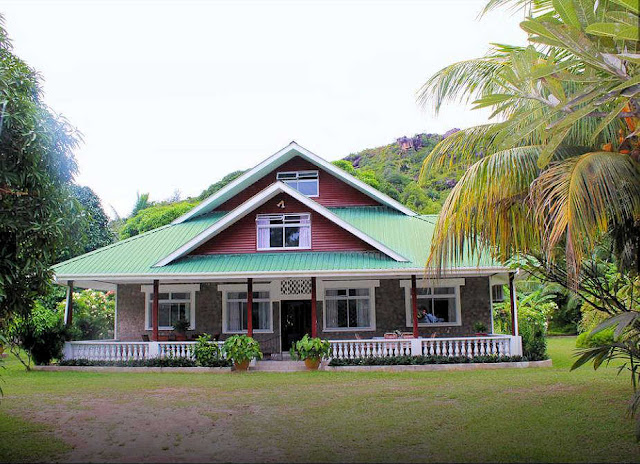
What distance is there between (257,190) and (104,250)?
5.43 meters

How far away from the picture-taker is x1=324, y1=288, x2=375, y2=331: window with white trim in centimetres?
2038

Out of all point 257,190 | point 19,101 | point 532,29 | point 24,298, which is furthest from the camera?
point 257,190

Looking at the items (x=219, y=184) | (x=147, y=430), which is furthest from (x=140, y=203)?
(x=147, y=430)

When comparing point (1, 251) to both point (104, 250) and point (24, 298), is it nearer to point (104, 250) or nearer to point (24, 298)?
point (24, 298)

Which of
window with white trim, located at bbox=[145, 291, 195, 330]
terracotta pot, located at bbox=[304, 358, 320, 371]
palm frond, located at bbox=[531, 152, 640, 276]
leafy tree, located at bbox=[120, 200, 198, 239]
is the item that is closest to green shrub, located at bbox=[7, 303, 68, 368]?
window with white trim, located at bbox=[145, 291, 195, 330]

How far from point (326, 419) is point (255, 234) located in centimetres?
1002

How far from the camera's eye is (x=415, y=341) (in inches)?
704

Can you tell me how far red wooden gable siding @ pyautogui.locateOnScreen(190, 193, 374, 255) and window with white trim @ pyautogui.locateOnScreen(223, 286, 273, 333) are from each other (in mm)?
1907

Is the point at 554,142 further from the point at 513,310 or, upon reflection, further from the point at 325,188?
the point at 325,188

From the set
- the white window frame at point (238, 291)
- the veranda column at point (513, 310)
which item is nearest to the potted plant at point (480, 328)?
the veranda column at point (513, 310)

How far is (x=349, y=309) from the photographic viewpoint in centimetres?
2045

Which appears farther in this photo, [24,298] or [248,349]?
[248,349]

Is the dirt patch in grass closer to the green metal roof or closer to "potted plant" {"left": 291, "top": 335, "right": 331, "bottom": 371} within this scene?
"potted plant" {"left": 291, "top": 335, "right": 331, "bottom": 371}

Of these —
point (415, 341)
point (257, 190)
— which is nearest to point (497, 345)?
point (415, 341)
